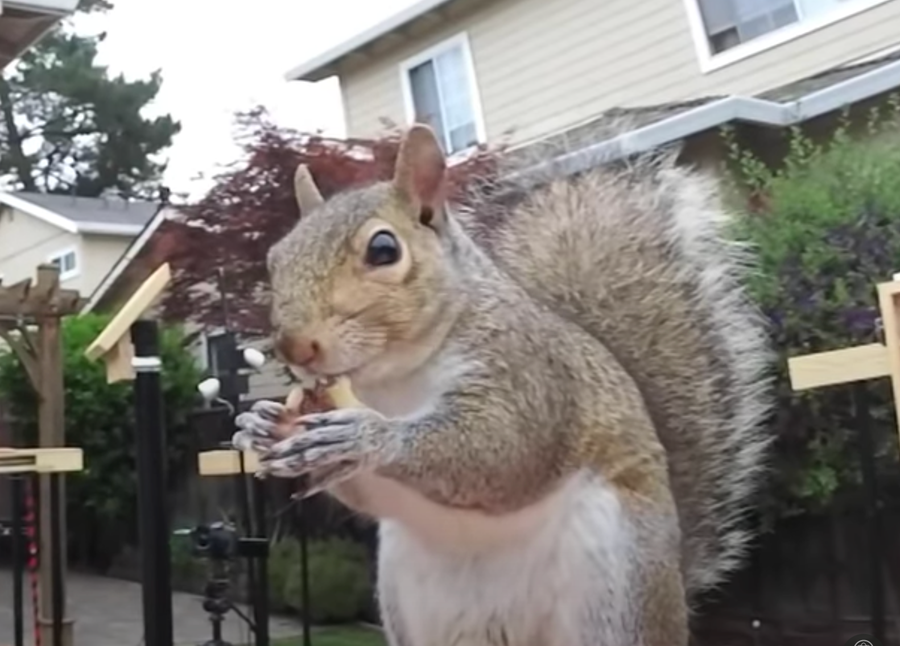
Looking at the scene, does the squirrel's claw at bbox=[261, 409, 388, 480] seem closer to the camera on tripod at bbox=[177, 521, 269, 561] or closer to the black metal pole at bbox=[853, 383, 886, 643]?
the black metal pole at bbox=[853, 383, 886, 643]

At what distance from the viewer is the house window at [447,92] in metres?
6.90

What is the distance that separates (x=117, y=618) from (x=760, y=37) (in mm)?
4040

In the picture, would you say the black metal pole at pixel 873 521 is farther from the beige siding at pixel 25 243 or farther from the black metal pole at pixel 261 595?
the beige siding at pixel 25 243

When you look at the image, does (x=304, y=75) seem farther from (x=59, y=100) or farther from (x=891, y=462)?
(x=59, y=100)

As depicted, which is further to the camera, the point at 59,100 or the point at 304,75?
the point at 59,100

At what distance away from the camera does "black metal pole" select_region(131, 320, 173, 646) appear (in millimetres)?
1860

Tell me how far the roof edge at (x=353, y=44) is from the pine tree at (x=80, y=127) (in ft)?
31.4

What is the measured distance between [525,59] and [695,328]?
5338mm

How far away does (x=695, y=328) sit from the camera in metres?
1.44

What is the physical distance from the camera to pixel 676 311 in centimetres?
142

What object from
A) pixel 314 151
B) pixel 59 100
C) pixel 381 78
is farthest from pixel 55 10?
pixel 59 100

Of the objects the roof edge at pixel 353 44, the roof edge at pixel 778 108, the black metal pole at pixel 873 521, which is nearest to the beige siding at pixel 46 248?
the roof edge at pixel 353 44

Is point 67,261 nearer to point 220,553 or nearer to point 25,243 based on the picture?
point 25,243

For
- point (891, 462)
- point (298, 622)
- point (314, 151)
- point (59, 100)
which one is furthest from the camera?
point (59, 100)
